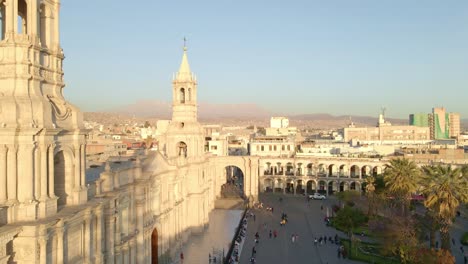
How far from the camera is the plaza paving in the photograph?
115 feet

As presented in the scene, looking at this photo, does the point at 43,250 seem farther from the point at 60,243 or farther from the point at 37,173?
the point at 37,173

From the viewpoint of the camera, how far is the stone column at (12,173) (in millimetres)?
14727

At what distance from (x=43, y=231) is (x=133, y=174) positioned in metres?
12.1

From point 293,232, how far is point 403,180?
1163 centimetres

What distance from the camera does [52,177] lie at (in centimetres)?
1592

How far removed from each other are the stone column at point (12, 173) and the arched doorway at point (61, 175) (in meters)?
2.56

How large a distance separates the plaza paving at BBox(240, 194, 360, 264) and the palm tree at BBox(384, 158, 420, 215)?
7.01m

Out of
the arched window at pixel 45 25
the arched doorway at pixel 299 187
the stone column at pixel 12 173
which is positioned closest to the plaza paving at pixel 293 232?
the arched doorway at pixel 299 187

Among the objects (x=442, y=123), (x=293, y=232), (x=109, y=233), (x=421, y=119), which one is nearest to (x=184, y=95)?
(x=293, y=232)

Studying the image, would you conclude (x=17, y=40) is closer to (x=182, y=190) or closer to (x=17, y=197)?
(x=17, y=197)

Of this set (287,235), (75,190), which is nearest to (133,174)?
(75,190)

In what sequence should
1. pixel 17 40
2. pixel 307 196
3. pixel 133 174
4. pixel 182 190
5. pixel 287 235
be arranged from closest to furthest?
pixel 17 40 → pixel 133 174 → pixel 182 190 → pixel 287 235 → pixel 307 196

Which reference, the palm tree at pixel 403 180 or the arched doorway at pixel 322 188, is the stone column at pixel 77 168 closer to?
the palm tree at pixel 403 180

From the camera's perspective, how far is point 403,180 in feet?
128
